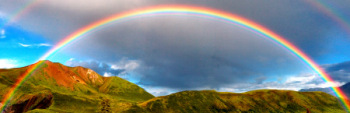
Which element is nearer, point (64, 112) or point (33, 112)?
point (33, 112)

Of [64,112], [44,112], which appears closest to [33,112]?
[44,112]

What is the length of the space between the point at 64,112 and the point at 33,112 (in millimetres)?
26061

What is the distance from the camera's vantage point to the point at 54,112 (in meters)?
186

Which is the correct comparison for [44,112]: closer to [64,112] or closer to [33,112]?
[33,112]

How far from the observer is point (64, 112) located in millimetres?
195375

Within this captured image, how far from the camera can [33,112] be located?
573 feet

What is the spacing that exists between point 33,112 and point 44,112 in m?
7.93

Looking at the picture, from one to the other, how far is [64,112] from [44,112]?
799 inches

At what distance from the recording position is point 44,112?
177 meters

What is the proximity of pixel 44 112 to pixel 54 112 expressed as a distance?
956 cm

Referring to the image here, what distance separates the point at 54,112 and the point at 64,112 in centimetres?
1073

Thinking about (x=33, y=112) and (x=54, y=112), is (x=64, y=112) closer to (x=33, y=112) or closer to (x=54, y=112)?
(x=54, y=112)
